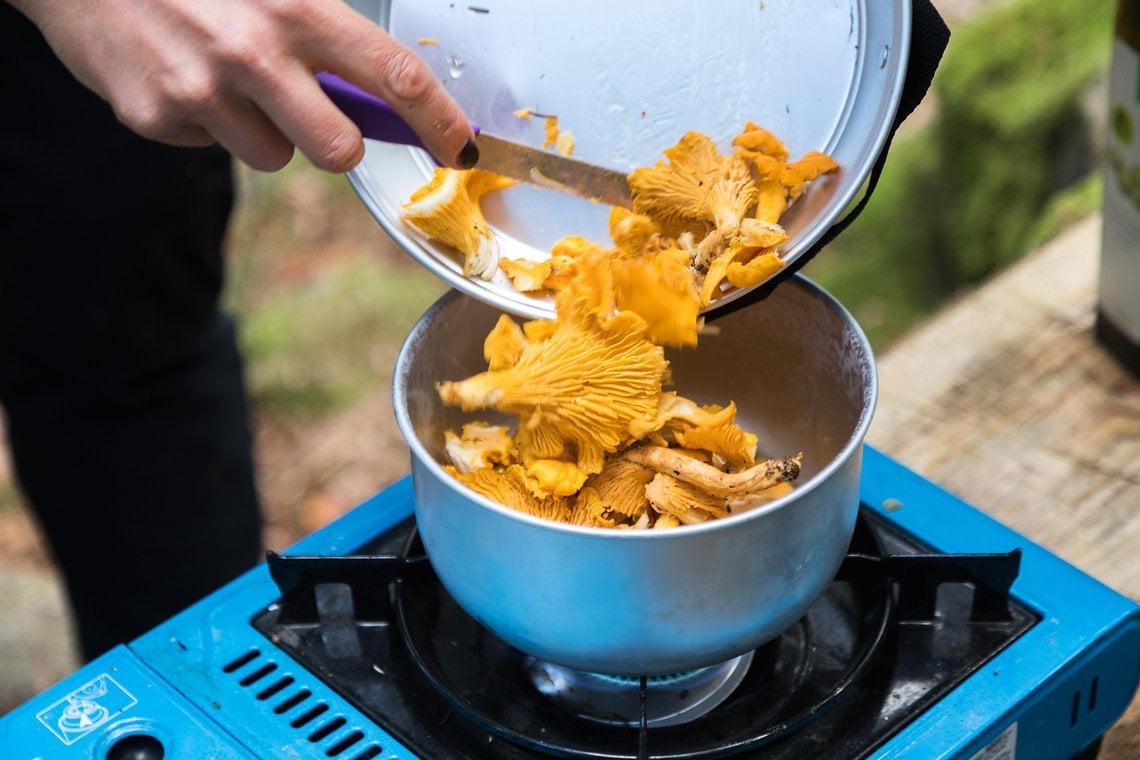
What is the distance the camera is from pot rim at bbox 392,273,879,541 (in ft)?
2.39

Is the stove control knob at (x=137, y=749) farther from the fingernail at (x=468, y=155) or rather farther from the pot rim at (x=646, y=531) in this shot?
the fingernail at (x=468, y=155)

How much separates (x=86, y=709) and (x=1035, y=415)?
101cm

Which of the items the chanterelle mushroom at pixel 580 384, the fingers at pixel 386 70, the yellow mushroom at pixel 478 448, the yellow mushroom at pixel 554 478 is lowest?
the yellow mushroom at pixel 478 448

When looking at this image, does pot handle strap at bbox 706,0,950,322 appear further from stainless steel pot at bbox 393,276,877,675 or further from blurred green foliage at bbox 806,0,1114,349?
blurred green foliage at bbox 806,0,1114,349

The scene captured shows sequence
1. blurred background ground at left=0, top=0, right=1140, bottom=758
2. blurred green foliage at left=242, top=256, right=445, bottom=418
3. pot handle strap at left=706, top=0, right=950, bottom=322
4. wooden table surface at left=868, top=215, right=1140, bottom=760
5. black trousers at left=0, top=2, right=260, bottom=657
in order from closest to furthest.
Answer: pot handle strap at left=706, top=0, right=950, bottom=322 → wooden table surface at left=868, top=215, right=1140, bottom=760 → black trousers at left=0, top=2, right=260, bottom=657 → blurred background ground at left=0, top=0, right=1140, bottom=758 → blurred green foliage at left=242, top=256, right=445, bottom=418

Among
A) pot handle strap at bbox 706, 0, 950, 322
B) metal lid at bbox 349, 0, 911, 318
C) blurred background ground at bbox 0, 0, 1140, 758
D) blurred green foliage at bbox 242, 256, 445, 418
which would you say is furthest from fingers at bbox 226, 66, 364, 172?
blurred green foliage at bbox 242, 256, 445, 418

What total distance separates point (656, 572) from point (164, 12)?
1.72 ft

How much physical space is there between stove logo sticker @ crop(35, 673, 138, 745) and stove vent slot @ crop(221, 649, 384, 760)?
79 mm

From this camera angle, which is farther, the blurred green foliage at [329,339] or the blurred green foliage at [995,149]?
the blurred green foliage at [329,339]


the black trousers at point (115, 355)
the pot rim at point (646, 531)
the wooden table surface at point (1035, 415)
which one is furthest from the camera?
the black trousers at point (115, 355)

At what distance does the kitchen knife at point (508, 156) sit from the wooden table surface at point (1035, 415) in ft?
1.73

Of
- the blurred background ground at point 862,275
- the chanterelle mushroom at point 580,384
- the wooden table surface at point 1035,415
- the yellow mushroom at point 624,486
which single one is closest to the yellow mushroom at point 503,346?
the chanterelle mushroom at point 580,384

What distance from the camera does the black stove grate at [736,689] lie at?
34.1 inches

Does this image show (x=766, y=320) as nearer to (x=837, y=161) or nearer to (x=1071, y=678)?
(x=837, y=161)
